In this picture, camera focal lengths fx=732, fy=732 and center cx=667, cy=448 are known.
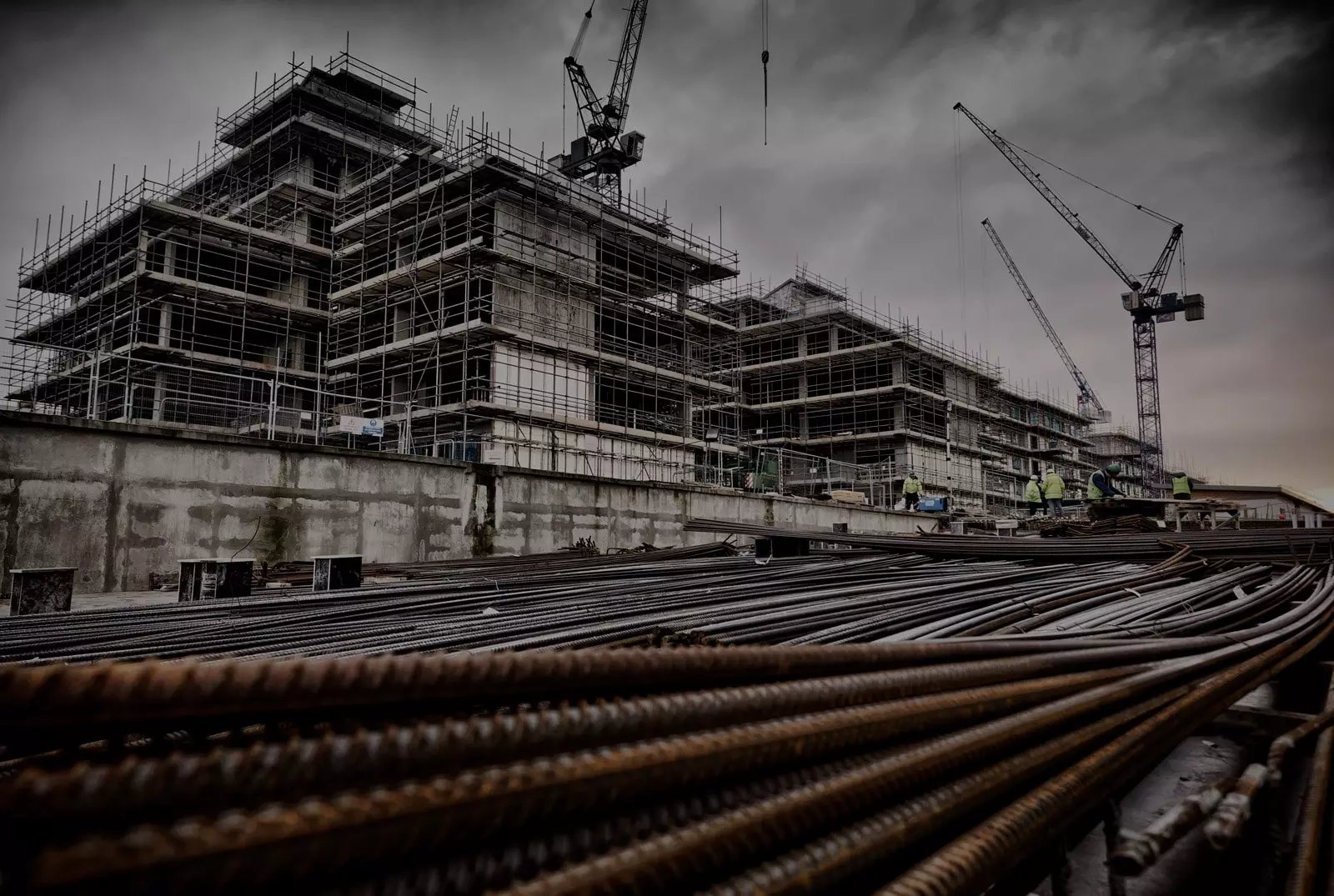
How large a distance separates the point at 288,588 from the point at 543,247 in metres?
19.5

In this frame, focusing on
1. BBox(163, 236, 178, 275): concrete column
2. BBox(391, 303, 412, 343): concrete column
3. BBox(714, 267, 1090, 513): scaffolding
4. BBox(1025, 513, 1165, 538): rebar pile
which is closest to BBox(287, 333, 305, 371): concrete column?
BBox(163, 236, 178, 275): concrete column

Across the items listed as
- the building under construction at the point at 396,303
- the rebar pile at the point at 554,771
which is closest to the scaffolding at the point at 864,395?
the building under construction at the point at 396,303

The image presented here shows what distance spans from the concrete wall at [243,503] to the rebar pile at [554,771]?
9.78 meters

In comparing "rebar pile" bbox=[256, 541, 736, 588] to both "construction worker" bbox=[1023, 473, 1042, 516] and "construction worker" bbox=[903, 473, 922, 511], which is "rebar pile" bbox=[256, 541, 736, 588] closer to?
"construction worker" bbox=[1023, 473, 1042, 516]

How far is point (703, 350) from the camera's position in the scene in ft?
109

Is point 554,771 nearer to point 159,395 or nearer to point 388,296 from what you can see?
point 388,296

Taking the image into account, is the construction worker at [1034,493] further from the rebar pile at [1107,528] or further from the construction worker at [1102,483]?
the rebar pile at [1107,528]

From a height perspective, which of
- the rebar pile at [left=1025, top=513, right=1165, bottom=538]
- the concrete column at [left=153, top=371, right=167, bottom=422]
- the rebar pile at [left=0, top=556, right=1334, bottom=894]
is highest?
the concrete column at [left=153, top=371, right=167, bottom=422]

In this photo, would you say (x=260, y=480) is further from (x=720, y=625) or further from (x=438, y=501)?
(x=720, y=625)

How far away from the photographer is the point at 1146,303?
5253cm

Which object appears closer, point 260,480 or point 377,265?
point 260,480

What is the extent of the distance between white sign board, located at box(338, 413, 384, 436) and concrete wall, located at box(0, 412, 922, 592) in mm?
3485

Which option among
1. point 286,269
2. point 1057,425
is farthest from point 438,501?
point 1057,425

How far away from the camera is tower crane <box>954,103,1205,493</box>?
167ft
